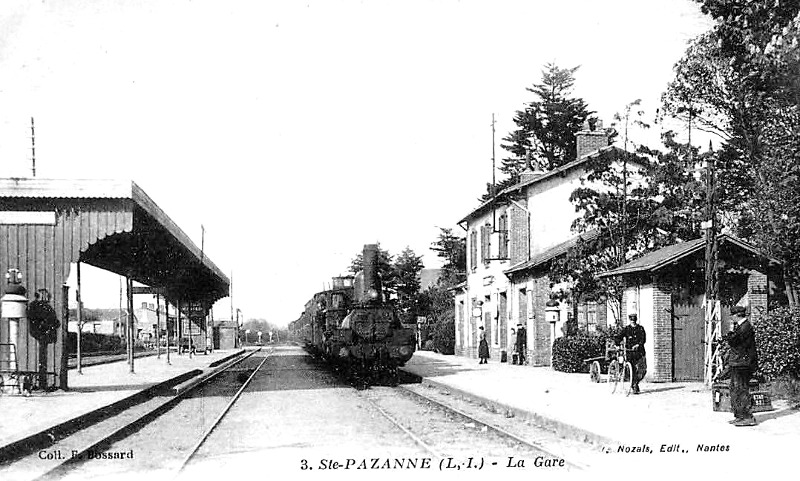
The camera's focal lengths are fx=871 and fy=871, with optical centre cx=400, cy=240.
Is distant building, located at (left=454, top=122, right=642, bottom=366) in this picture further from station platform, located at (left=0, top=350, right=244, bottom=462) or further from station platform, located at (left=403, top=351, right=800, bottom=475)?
station platform, located at (left=0, top=350, right=244, bottom=462)

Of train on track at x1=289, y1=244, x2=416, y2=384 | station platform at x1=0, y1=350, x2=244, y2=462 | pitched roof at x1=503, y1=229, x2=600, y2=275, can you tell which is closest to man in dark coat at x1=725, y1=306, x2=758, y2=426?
station platform at x1=0, y1=350, x2=244, y2=462

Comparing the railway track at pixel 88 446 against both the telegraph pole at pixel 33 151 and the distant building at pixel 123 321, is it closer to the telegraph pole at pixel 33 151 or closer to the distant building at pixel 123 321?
the telegraph pole at pixel 33 151

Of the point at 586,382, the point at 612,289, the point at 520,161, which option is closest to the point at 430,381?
the point at 586,382

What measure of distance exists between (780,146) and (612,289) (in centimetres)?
955

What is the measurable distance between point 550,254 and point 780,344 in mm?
11873

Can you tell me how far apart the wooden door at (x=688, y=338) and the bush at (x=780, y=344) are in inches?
120

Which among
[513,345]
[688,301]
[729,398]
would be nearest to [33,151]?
[729,398]

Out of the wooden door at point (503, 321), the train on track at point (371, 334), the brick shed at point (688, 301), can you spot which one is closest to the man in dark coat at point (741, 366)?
the brick shed at point (688, 301)

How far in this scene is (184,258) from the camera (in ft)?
93.5

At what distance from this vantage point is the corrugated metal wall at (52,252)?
53.6ft

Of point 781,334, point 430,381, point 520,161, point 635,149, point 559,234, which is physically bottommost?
point 430,381

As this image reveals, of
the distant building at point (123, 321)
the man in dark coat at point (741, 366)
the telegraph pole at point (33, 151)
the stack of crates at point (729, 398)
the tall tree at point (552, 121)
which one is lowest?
the distant building at point (123, 321)

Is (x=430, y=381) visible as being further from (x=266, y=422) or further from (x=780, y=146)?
(x=780, y=146)

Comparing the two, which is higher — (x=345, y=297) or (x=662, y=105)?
(x=662, y=105)
